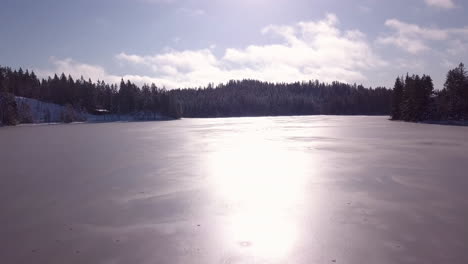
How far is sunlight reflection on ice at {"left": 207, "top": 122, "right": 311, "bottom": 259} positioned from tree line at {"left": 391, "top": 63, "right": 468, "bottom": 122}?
67196 mm

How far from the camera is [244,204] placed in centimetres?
1161

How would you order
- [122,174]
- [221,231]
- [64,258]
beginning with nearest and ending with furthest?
[64,258] < [221,231] < [122,174]

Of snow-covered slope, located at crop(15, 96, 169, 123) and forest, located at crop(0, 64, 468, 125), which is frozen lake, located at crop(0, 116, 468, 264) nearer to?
forest, located at crop(0, 64, 468, 125)

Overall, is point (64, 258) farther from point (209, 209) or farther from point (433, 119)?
point (433, 119)

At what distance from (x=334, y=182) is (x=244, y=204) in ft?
18.5

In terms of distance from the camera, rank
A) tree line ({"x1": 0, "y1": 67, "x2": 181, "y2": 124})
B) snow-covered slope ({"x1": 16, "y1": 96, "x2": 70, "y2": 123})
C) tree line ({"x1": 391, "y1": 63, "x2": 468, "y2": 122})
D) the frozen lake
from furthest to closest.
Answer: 1. tree line ({"x1": 0, "y1": 67, "x2": 181, "y2": 124})
2. snow-covered slope ({"x1": 16, "y1": 96, "x2": 70, "y2": 123})
3. tree line ({"x1": 391, "y1": 63, "x2": 468, "y2": 122})
4. the frozen lake

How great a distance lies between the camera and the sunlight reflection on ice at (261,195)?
8.35 m

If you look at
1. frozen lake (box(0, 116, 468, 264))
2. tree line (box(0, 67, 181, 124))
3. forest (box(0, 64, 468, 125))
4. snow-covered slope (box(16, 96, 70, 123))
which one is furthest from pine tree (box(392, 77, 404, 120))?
snow-covered slope (box(16, 96, 70, 123))

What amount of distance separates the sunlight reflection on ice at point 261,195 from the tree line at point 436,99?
67.2 metres

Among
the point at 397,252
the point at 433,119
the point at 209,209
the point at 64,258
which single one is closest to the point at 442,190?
the point at 397,252

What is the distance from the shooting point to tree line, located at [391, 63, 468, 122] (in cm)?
7188

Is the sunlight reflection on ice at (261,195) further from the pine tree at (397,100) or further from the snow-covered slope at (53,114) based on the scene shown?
the snow-covered slope at (53,114)

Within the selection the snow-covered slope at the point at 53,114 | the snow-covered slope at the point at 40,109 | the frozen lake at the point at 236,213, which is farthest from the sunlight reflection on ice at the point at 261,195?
the snow-covered slope at the point at 40,109

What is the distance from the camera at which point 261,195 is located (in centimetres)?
1288
